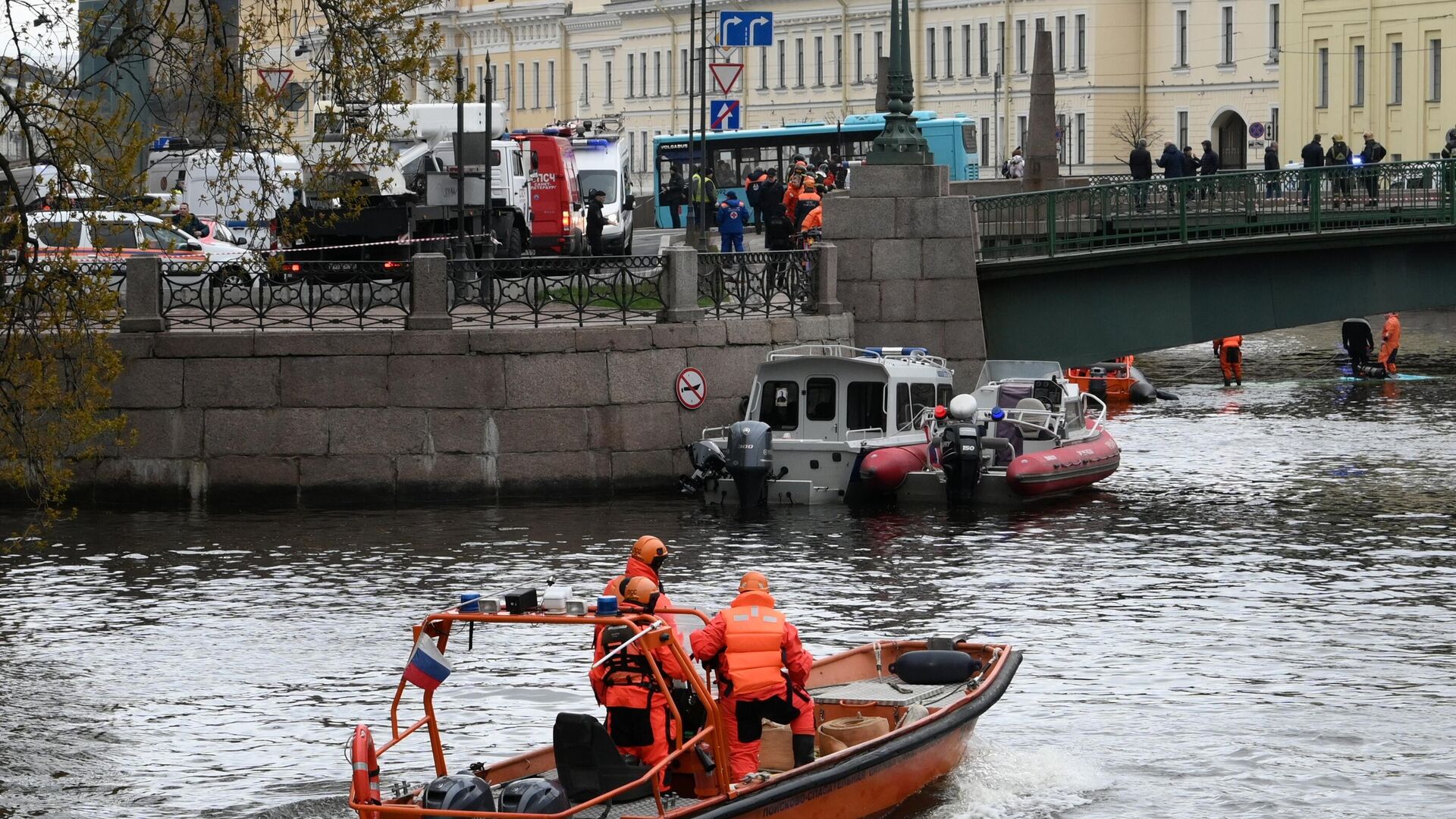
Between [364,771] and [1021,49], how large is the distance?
7625 cm

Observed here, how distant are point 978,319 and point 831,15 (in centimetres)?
6462

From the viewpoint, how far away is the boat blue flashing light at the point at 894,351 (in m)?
26.3

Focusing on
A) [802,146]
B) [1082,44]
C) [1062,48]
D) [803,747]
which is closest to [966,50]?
[1062,48]

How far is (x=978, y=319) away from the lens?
29.5 m

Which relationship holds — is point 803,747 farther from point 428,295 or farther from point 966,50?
point 966,50

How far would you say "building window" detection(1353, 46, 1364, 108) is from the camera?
228ft

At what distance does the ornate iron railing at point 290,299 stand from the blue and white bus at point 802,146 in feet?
98.7

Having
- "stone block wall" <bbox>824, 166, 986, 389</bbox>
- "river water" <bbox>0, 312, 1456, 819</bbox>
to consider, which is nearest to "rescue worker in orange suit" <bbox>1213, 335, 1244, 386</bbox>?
"river water" <bbox>0, 312, 1456, 819</bbox>

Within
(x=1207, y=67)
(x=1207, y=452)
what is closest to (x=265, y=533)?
(x=1207, y=452)

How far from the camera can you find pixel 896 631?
18.1m

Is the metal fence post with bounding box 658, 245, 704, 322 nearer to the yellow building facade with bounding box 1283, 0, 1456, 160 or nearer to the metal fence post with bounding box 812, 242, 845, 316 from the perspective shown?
the metal fence post with bounding box 812, 242, 845, 316

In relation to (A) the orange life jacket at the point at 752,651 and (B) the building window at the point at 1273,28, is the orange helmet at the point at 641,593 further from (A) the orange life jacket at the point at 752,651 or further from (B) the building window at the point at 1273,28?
(B) the building window at the point at 1273,28

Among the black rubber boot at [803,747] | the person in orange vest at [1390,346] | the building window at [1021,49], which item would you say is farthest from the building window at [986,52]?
the black rubber boot at [803,747]

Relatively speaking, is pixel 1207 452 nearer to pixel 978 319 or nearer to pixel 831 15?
pixel 978 319
